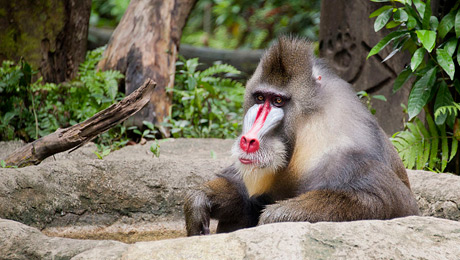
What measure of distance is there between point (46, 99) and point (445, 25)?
190 inches

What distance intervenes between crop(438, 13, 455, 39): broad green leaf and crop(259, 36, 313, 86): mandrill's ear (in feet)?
5.76

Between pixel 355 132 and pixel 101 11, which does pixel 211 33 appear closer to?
pixel 101 11

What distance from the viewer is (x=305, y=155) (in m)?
3.60

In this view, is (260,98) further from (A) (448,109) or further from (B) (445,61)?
(A) (448,109)

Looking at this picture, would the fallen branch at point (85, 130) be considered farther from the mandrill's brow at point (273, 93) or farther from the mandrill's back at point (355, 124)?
the mandrill's back at point (355, 124)

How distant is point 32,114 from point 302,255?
541 centimetres

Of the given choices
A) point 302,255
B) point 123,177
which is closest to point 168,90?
point 123,177

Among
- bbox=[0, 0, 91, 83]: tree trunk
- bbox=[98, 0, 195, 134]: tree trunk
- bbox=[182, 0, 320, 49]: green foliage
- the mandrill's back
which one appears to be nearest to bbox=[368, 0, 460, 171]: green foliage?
the mandrill's back

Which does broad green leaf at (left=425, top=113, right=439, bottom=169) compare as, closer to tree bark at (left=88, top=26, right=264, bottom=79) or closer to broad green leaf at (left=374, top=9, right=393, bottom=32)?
broad green leaf at (left=374, top=9, right=393, bottom=32)

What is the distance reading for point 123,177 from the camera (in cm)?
459

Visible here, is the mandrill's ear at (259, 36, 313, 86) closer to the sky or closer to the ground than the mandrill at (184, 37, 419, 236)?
closer to the sky

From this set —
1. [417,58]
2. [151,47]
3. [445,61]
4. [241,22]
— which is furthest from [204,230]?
[241,22]

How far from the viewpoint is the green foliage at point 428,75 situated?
4.79 meters

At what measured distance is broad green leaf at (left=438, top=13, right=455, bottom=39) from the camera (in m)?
4.93
